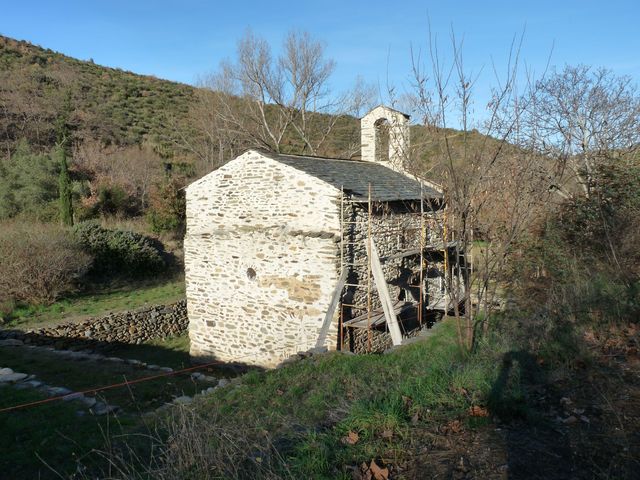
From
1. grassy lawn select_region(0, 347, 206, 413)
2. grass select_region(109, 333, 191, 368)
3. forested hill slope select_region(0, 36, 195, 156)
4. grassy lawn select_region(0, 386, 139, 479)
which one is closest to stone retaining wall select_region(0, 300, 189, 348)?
grass select_region(109, 333, 191, 368)

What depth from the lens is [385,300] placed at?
9094mm

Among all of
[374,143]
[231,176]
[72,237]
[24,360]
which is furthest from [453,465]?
[72,237]

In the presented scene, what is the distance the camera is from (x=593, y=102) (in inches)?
639

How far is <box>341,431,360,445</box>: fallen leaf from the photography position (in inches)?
154

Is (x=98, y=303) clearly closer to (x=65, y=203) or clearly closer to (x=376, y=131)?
(x=65, y=203)

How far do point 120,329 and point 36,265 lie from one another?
3933mm

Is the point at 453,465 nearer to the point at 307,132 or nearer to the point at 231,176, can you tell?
the point at 231,176

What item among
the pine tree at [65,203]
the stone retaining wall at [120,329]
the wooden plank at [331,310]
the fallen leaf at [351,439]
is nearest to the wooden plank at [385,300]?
the wooden plank at [331,310]

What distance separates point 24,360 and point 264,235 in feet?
19.5

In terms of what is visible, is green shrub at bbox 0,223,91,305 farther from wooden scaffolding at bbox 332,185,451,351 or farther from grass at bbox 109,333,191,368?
wooden scaffolding at bbox 332,185,451,351

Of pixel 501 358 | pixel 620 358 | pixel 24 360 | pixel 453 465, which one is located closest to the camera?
pixel 453 465

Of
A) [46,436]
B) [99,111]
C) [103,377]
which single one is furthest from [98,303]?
[99,111]

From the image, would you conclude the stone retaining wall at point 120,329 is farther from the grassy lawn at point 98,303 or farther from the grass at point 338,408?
the grass at point 338,408

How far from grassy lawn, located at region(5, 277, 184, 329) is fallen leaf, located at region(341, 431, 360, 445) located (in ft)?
37.7
